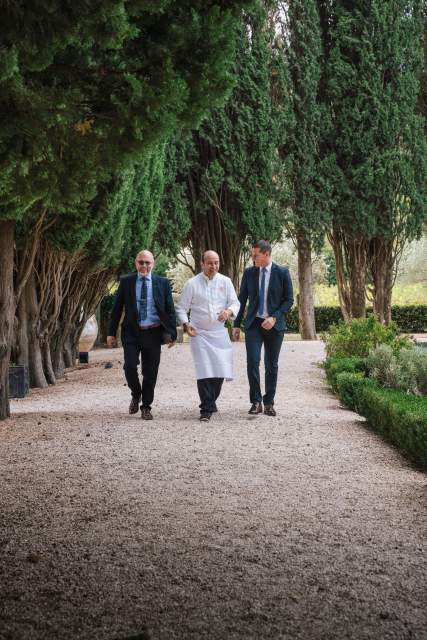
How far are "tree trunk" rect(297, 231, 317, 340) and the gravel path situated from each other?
13686mm

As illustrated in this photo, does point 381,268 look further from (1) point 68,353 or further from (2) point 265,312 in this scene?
(2) point 265,312

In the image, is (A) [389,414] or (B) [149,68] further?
(A) [389,414]

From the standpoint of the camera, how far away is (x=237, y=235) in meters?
19.9

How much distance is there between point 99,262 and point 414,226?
10.8 metres

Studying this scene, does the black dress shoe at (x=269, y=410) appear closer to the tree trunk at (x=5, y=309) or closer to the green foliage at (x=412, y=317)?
the tree trunk at (x=5, y=309)

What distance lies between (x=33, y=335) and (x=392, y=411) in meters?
7.05

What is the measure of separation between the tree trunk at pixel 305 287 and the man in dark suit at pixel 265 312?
12.8 m

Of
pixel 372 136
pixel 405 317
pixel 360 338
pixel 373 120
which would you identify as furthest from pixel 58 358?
pixel 405 317

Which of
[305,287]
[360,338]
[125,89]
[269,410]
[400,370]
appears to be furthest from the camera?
[305,287]

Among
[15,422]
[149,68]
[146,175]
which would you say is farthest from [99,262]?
[149,68]

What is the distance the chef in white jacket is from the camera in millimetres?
8281

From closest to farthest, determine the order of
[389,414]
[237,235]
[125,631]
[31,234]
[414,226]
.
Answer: [125,631] < [389,414] < [31,234] < [237,235] < [414,226]

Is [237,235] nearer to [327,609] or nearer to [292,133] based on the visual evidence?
[292,133]

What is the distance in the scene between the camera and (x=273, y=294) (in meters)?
8.48
